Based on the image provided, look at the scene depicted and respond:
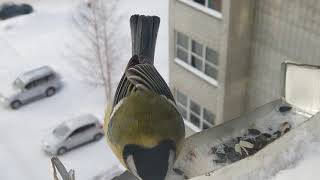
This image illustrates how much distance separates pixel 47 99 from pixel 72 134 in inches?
66.4

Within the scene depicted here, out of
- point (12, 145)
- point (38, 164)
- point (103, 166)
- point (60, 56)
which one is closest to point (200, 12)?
point (103, 166)

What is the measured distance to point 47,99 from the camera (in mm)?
9883

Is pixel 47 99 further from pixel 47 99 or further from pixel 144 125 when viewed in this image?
pixel 144 125

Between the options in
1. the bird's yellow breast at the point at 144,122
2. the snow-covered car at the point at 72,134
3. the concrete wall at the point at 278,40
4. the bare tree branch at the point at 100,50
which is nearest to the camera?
the bird's yellow breast at the point at 144,122

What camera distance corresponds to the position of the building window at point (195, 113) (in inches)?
258

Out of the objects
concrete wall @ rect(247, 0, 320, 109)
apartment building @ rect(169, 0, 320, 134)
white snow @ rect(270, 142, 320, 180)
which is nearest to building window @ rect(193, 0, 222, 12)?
apartment building @ rect(169, 0, 320, 134)

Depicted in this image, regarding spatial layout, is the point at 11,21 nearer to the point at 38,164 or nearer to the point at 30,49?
the point at 30,49

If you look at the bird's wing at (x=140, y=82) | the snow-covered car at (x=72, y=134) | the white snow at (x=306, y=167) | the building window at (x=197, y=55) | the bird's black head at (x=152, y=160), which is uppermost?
the bird's wing at (x=140, y=82)

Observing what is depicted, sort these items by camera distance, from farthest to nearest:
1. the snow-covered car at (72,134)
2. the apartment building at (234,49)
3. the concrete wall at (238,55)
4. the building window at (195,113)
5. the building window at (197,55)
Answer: the snow-covered car at (72,134)
the building window at (195,113)
the building window at (197,55)
the concrete wall at (238,55)
the apartment building at (234,49)

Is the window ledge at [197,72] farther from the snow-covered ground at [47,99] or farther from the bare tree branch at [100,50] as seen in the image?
the snow-covered ground at [47,99]

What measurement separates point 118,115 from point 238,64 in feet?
12.2

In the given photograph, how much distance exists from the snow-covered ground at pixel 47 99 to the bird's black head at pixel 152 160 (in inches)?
231

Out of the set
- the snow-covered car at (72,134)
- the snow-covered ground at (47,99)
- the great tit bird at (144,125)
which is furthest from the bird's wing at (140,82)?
the snow-covered car at (72,134)

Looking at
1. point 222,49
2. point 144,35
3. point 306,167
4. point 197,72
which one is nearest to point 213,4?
point 222,49
